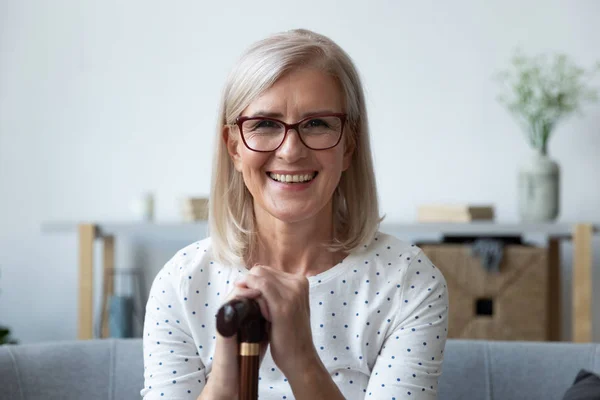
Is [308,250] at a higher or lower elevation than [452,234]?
higher

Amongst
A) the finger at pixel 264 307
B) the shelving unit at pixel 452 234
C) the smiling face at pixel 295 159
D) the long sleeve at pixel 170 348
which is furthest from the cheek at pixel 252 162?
the shelving unit at pixel 452 234

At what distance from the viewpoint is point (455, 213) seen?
3.11 m

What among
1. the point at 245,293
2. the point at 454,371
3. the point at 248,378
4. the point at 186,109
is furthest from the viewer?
the point at 186,109

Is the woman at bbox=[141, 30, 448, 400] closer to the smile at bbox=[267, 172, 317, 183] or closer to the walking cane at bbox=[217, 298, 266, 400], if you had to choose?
the smile at bbox=[267, 172, 317, 183]

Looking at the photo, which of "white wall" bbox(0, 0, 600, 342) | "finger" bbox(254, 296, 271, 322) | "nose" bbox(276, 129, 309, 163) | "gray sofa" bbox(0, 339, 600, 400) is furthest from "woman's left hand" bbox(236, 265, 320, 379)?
"white wall" bbox(0, 0, 600, 342)

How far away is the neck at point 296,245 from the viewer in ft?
4.92

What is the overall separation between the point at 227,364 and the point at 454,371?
657 mm

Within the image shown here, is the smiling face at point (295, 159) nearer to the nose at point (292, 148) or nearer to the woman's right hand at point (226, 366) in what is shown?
the nose at point (292, 148)

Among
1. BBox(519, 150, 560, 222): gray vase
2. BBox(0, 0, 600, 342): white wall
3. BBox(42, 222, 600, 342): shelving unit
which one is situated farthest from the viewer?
BBox(0, 0, 600, 342): white wall

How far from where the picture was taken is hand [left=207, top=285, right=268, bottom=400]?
1.12 m

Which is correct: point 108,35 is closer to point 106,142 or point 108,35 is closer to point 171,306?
point 106,142

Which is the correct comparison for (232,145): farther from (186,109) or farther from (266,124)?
(186,109)

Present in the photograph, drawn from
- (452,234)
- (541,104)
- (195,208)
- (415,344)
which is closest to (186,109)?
(195,208)

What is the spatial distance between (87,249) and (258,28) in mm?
1224
